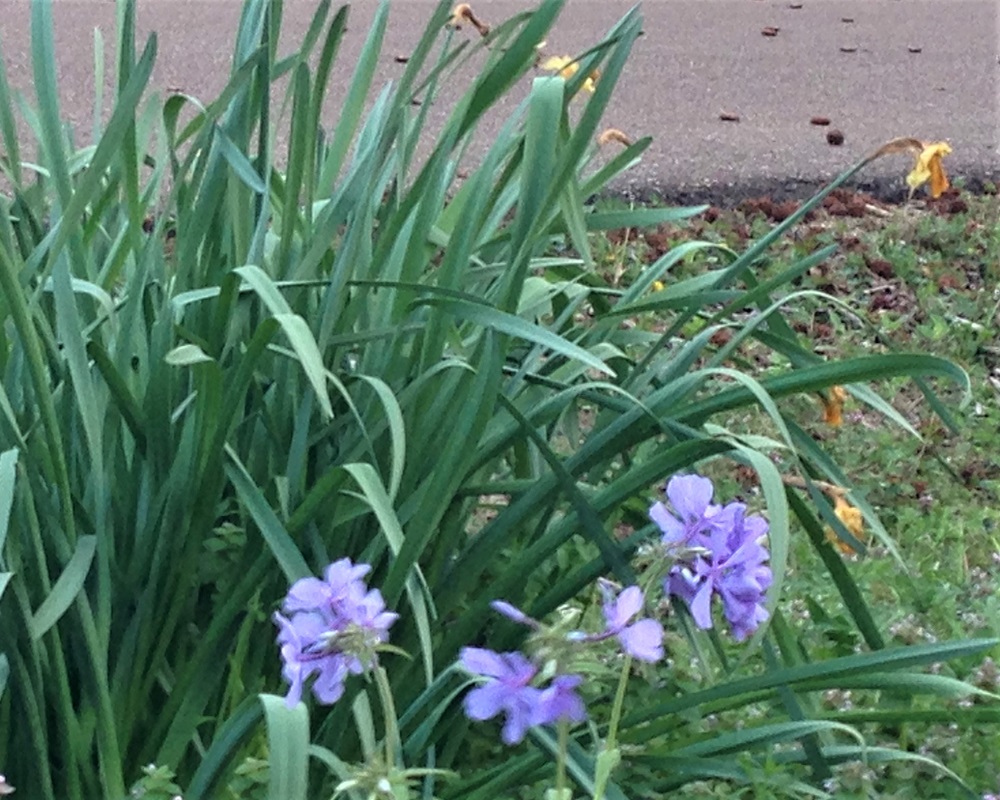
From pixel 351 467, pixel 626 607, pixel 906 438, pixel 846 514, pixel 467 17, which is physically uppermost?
pixel 467 17

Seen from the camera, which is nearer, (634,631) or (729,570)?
(634,631)

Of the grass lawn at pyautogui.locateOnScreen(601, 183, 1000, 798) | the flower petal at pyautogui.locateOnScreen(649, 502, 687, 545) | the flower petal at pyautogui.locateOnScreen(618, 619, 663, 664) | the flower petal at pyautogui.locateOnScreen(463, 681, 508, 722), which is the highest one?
the flower petal at pyautogui.locateOnScreen(618, 619, 663, 664)

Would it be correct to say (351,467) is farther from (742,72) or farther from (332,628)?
(742,72)

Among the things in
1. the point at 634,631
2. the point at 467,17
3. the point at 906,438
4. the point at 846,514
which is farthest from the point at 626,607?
the point at 906,438

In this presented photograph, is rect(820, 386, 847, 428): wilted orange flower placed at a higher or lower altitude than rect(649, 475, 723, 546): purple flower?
lower

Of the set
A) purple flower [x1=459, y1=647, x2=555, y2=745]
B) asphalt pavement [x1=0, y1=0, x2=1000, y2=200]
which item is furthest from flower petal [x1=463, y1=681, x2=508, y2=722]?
asphalt pavement [x1=0, y1=0, x2=1000, y2=200]

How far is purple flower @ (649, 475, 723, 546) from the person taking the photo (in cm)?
99

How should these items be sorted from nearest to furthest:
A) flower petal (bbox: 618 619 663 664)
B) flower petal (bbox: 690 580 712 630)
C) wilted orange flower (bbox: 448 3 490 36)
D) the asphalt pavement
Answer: flower petal (bbox: 618 619 663 664) < flower petal (bbox: 690 580 712 630) < wilted orange flower (bbox: 448 3 490 36) < the asphalt pavement

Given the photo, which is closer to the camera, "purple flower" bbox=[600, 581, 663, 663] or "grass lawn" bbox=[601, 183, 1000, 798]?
"purple flower" bbox=[600, 581, 663, 663]

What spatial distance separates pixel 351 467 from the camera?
4.09 ft

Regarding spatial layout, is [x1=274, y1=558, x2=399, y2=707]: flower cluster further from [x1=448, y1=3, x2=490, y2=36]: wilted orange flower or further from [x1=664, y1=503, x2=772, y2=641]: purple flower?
[x1=448, y1=3, x2=490, y2=36]: wilted orange flower

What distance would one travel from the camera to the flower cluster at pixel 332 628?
87cm

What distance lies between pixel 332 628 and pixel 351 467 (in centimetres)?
35

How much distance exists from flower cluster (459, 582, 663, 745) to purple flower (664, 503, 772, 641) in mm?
133
